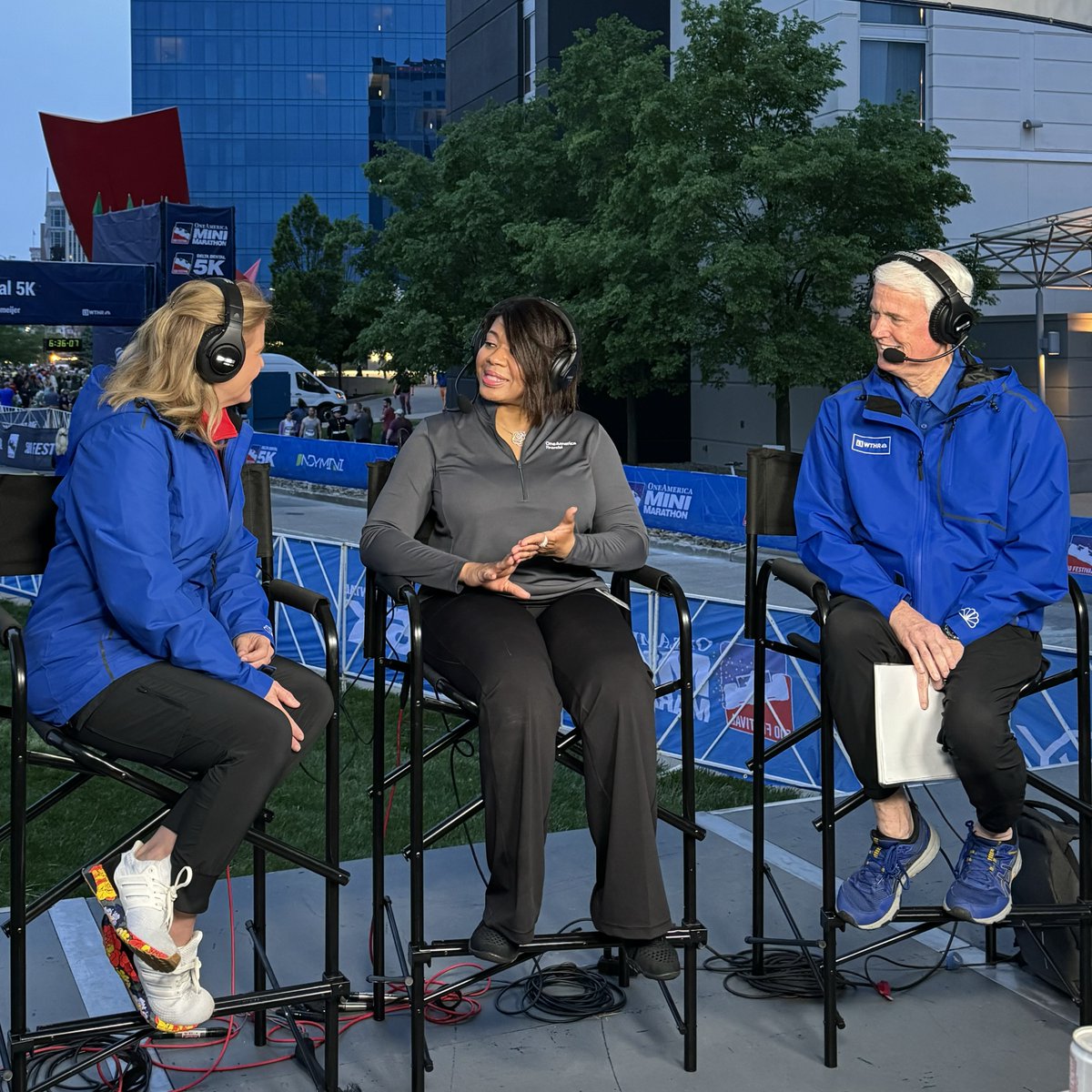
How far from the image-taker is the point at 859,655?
11.2 ft

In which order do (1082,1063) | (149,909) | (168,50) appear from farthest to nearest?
(168,50), (149,909), (1082,1063)

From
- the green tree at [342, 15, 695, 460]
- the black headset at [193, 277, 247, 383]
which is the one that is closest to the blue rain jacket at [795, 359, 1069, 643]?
the black headset at [193, 277, 247, 383]

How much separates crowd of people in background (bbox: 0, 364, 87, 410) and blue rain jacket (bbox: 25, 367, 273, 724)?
1439 inches

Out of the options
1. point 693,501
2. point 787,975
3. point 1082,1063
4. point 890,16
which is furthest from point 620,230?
point 1082,1063

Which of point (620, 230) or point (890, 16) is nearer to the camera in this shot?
point (620, 230)

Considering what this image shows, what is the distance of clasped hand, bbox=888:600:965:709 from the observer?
336 centimetres

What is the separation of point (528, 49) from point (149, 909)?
3981 centimetres

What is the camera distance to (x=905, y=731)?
11.0ft

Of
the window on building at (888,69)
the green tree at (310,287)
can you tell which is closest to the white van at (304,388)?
the green tree at (310,287)

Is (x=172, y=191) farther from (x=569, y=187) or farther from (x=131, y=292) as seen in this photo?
(x=569, y=187)

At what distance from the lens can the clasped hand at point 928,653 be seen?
336 cm

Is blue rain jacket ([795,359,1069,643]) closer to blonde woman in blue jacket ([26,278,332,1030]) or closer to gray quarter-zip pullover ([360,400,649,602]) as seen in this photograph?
gray quarter-zip pullover ([360,400,649,602])

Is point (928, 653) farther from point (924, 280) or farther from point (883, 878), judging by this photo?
point (924, 280)

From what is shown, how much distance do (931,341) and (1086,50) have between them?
93.0 feet
